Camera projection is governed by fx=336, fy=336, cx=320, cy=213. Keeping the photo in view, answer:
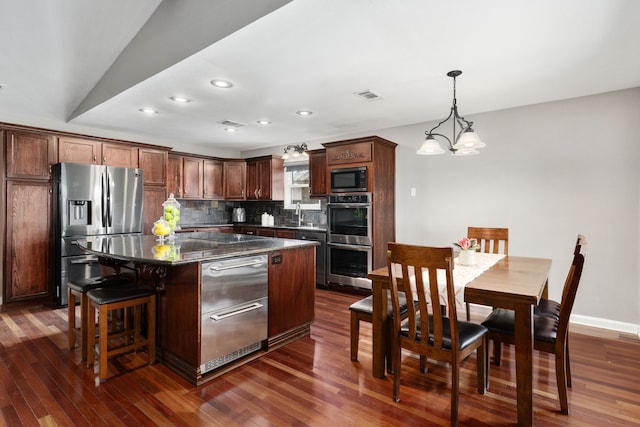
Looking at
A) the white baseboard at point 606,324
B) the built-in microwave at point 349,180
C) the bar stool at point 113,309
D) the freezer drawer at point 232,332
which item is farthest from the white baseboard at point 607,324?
the bar stool at point 113,309

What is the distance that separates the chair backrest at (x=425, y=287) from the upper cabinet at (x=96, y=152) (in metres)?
4.29

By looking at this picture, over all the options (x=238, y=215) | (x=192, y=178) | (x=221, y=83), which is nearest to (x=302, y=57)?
(x=221, y=83)

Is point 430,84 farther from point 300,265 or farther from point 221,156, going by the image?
point 221,156

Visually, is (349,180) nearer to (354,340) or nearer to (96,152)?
(354,340)

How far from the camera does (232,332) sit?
8.16 feet

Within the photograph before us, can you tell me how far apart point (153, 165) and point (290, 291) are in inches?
132

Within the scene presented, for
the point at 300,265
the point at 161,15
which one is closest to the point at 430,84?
the point at 300,265

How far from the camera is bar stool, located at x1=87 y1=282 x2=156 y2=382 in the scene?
2.27 meters

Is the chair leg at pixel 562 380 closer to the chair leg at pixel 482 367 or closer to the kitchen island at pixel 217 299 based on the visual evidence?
the chair leg at pixel 482 367

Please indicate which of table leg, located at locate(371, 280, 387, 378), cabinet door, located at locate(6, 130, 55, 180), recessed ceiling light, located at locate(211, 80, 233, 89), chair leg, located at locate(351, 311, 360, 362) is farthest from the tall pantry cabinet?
table leg, located at locate(371, 280, 387, 378)

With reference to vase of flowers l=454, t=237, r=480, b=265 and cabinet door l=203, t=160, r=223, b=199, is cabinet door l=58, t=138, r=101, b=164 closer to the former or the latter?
cabinet door l=203, t=160, r=223, b=199

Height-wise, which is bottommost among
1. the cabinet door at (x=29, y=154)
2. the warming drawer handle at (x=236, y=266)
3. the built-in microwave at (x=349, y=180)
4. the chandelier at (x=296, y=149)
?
the warming drawer handle at (x=236, y=266)

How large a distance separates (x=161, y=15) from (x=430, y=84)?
92.6 inches

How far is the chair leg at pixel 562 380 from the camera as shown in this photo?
1.92 meters
